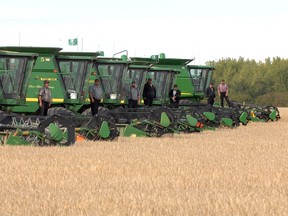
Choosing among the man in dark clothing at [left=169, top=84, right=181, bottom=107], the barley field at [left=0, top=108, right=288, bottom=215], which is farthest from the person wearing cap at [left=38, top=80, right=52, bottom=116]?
the man in dark clothing at [left=169, top=84, right=181, bottom=107]

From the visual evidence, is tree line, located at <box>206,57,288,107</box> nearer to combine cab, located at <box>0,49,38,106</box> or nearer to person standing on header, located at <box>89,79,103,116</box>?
person standing on header, located at <box>89,79,103,116</box>

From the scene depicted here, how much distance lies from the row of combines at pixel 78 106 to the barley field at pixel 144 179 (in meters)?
0.62

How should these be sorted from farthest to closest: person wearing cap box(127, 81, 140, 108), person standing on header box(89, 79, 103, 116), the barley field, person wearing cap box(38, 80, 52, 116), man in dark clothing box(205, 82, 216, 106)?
man in dark clothing box(205, 82, 216, 106) → person wearing cap box(127, 81, 140, 108) → person standing on header box(89, 79, 103, 116) → person wearing cap box(38, 80, 52, 116) → the barley field

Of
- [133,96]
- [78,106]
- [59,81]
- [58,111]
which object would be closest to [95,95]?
[78,106]

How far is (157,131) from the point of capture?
65.1 feet

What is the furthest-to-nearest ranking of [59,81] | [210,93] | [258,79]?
[258,79] < [210,93] < [59,81]

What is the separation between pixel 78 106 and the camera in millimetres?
23016

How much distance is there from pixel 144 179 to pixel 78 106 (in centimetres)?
1234

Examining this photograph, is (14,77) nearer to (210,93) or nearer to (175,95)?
(175,95)

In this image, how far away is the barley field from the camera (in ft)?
26.8

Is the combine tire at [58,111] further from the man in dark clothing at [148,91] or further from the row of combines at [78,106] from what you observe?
the man in dark clothing at [148,91]

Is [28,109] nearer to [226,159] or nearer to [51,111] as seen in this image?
[51,111]

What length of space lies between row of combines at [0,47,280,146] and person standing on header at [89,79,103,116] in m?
0.14

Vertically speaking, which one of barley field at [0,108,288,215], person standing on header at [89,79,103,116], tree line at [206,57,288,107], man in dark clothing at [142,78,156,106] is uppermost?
barley field at [0,108,288,215]
